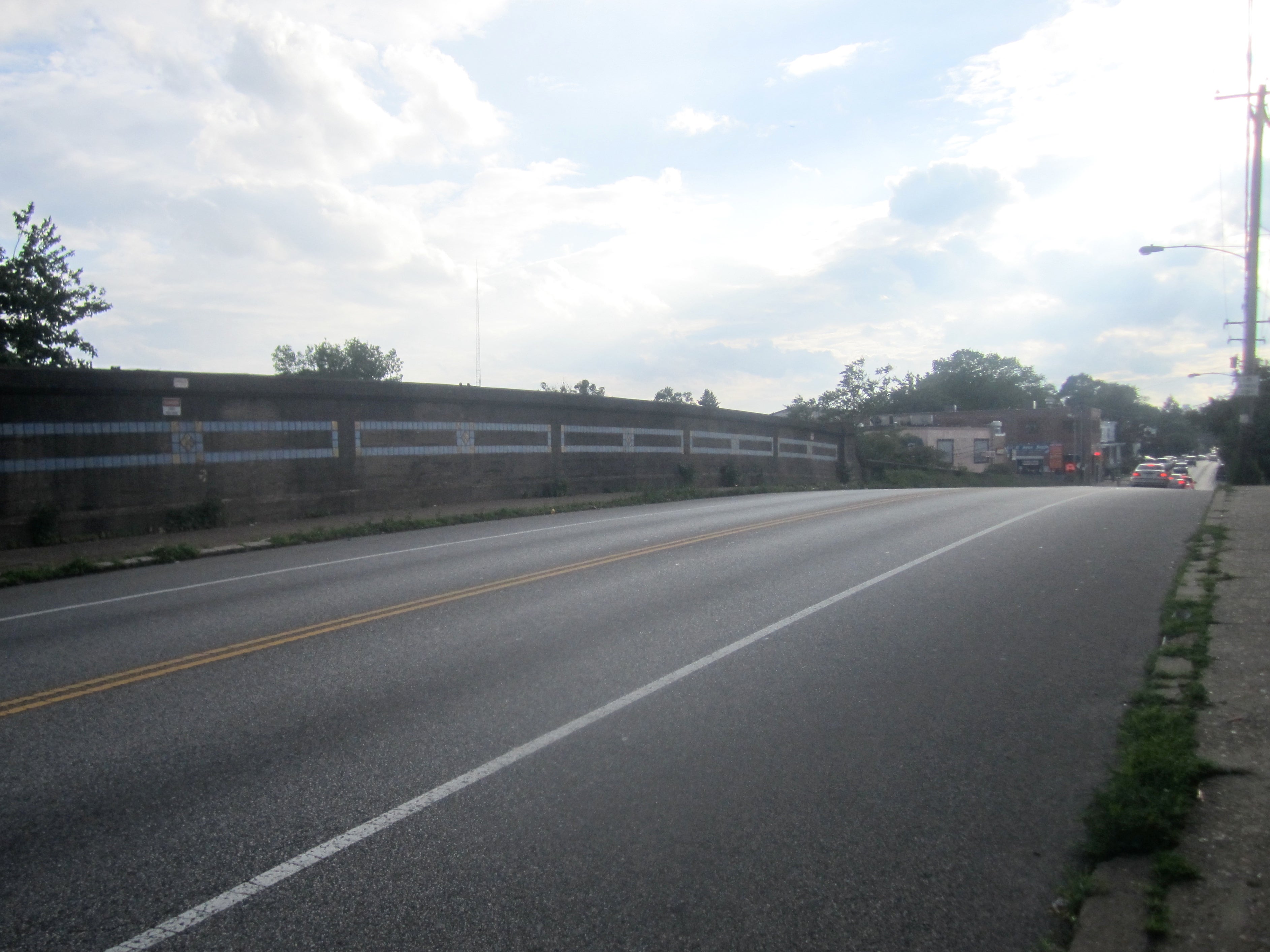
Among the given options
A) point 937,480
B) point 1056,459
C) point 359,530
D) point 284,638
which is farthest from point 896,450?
point 284,638

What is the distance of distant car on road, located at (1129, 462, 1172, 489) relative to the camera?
51406mm

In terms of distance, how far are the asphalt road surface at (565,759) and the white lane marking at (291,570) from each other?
14cm

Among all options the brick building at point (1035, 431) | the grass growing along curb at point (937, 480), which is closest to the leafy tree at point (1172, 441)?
the brick building at point (1035, 431)

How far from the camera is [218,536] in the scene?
1591cm

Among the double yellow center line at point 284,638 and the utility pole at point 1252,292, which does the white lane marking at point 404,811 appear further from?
the utility pole at point 1252,292

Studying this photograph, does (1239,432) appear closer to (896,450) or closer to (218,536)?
(896,450)

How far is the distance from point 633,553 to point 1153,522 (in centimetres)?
847

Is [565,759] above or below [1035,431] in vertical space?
below

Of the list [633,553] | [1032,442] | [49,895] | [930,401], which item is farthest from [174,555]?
[930,401]

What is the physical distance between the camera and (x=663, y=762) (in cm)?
512

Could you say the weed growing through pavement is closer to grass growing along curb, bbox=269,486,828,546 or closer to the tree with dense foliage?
grass growing along curb, bbox=269,486,828,546

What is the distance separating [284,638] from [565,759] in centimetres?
393

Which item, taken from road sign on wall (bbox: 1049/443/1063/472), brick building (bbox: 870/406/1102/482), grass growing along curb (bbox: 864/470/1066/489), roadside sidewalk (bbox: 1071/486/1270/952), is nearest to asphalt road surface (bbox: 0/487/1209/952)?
roadside sidewalk (bbox: 1071/486/1270/952)

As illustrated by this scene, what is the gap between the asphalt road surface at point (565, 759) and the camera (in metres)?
3.66
